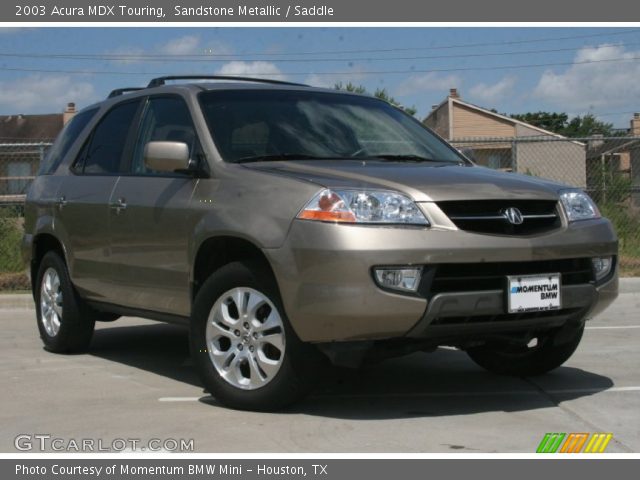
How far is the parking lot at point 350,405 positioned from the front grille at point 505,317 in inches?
20.9

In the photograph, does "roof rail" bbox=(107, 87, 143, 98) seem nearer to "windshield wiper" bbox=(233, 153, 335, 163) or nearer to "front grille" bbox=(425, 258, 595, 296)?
"windshield wiper" bbox=(233, 153, 335, 163)

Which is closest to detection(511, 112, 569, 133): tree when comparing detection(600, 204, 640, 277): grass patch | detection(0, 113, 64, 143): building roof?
detection(0, 113, 64, 143): building roof

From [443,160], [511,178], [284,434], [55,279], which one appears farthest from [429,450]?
[55,279]

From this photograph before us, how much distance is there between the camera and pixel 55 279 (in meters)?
8.12

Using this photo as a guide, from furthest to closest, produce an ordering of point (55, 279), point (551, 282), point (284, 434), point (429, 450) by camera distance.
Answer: point (55, 279) < point (551, 282) < point (284, 434) < point (429, 450)

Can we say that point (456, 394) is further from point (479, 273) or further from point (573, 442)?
point (573, 442)

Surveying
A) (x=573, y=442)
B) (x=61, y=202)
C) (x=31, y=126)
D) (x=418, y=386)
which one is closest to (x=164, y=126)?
(x=61, y=202)

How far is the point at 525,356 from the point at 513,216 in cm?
151

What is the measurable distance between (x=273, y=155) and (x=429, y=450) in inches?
83.7

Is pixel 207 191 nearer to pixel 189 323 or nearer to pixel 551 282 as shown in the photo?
pixel 189 323

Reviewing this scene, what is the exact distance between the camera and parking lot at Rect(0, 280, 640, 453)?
17.1ft

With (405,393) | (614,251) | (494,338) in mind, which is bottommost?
(405,393)

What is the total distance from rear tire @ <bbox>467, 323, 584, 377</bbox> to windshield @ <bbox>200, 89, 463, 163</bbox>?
4.22 ft

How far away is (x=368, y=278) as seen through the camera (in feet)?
17.2
